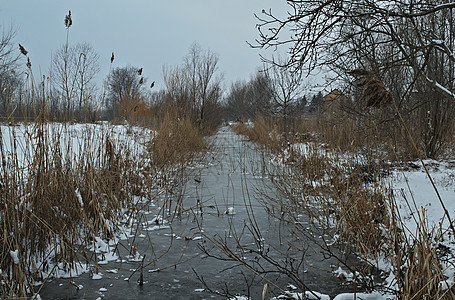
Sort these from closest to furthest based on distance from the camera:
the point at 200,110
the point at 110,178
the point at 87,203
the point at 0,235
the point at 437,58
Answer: the point at 0,235, the point at 87,203, the point at 110,178, the point at 437,58, the point at 200,110

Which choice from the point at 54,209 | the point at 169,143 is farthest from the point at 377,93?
the point at 169,143

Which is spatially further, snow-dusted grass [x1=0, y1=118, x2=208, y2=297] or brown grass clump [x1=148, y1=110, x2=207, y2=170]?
brown grass clump [x1=148, y1=110, x2=207, y2=170]

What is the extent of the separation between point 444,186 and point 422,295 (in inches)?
126

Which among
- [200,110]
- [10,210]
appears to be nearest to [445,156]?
[10,210]

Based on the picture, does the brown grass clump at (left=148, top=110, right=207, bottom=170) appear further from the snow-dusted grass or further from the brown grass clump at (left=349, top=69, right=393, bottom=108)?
the brown grass clump at (left=349, top=69, right=393, bottom=108)

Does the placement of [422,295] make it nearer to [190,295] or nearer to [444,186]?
[190,295]

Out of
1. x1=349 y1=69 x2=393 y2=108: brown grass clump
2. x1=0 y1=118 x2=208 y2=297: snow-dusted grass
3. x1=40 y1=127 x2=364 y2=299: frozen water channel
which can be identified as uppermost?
x1=349 y1=69 x2=393 y2=108: brown grass clump

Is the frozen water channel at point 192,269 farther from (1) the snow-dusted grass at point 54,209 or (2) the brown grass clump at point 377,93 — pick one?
(2) the brown grass clump at point 377,93

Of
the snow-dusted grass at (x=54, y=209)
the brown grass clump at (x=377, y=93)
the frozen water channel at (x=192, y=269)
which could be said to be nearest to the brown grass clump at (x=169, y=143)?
the snow-dusted grass at (x=54, y=209)

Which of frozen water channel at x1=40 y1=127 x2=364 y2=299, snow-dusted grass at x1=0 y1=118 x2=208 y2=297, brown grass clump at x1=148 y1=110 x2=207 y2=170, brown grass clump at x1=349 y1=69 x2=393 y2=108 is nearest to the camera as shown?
brown grass clump at x1=349 y1=69 x2=393 y2=108

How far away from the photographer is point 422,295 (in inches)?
70.8

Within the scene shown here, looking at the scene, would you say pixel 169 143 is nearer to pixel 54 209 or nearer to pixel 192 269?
pixel 54 209

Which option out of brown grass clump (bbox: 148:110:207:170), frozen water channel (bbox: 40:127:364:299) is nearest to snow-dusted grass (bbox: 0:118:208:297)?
frozen water channel (bbox: 40:127:364:299)

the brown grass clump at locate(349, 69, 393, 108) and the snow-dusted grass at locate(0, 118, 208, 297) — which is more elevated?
the brown grass clump at locate(349, 69, 393, 108)
